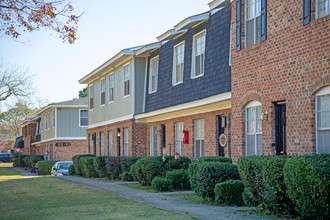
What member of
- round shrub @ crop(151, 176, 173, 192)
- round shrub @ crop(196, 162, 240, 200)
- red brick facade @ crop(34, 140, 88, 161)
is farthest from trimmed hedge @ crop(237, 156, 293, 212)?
red brick facade @ crop(34, 140, 88, 161)

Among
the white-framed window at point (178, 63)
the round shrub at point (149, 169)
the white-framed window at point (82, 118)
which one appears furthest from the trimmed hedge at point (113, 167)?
the white-framed window at point (82, 118)

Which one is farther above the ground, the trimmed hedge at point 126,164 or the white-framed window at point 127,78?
the white-framed window at point 127,78

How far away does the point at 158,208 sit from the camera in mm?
11430

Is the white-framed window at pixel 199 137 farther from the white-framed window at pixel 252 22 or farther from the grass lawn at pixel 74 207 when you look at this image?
the white-framed window at pixel 252 22

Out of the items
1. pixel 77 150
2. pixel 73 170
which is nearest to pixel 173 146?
pixel 73 170

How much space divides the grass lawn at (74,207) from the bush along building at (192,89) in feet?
17.1

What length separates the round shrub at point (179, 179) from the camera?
16219 mm

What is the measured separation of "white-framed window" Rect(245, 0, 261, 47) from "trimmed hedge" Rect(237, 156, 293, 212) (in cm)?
457

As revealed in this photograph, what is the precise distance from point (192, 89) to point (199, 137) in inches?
79.2

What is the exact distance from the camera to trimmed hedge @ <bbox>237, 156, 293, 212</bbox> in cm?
966

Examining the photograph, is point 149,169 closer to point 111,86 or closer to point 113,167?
point 113,167

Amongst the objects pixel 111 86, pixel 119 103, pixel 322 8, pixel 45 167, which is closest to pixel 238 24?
pixel 322 8

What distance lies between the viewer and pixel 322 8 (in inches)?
449

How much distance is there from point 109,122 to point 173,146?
8286 millimetres
